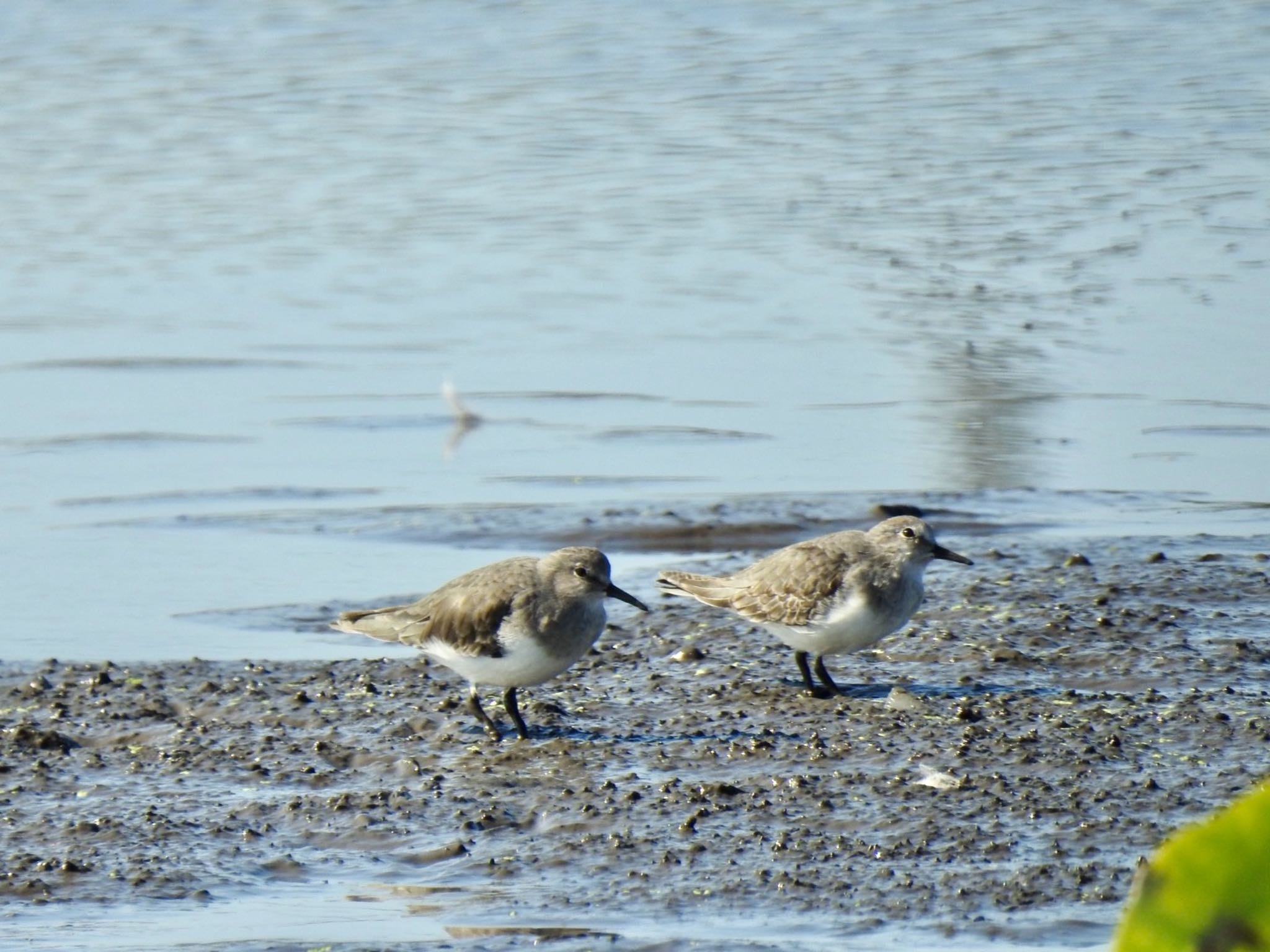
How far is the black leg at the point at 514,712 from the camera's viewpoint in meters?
6.65

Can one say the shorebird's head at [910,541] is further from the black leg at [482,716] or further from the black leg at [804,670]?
the black leg at [482,716]

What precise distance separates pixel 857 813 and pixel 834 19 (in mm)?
20444

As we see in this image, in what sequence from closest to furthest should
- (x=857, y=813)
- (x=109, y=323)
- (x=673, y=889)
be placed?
(x=673, y=889) → (x=857, y=813) → (x=109, y=323)

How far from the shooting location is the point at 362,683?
743cm

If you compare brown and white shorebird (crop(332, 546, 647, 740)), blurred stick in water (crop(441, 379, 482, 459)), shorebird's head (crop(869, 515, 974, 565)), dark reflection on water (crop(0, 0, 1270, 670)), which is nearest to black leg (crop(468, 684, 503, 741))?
brown and white shorebird (crop(332, 546, 647, 740))

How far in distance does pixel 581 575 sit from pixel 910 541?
1.25 metres

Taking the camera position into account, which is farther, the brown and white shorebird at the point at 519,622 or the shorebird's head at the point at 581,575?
the shorebird's head at the point at 581,575

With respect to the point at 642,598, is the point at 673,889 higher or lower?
higher

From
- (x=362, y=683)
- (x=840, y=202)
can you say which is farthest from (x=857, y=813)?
(x=840, y=202)

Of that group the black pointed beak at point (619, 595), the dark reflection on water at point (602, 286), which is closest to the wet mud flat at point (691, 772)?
the black pointed beak at point (619, 595)

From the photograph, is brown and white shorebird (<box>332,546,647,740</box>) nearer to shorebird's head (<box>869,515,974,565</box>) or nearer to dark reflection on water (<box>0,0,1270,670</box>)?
shorebird's head (<box>869,515,974,565</box>)

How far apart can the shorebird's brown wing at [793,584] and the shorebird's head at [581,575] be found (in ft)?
2.16

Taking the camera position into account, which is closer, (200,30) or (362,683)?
(362,683)

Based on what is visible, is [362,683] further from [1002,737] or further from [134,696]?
[1002,737]
